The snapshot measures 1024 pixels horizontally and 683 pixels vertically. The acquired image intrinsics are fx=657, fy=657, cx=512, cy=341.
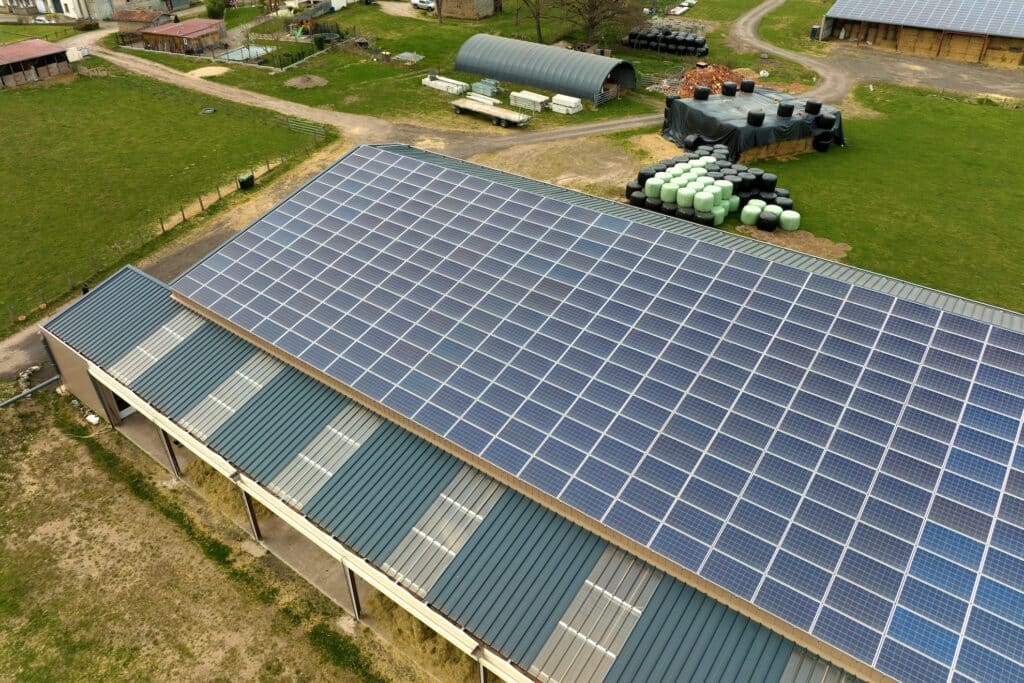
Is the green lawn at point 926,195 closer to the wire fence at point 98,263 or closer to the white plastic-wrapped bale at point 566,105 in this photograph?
the white plastic-wrapped bale at point 566,105

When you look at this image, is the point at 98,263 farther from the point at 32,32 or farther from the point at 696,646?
the point at 32,32

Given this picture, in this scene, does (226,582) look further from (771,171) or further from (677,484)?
(771,171)

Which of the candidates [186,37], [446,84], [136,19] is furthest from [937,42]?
[136,19]

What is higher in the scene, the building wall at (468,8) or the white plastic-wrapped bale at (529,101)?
the building wall at (468,8)

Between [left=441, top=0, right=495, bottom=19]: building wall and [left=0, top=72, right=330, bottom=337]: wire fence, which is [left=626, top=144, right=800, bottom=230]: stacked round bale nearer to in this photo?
[left=0, top=72, right=330, bottom=337]: wire fence

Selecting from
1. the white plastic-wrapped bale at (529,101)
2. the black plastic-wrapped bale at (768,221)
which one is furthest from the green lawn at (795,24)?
the black plastic-wrapped bale at (768,221)

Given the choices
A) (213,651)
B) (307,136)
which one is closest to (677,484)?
(213,651)
